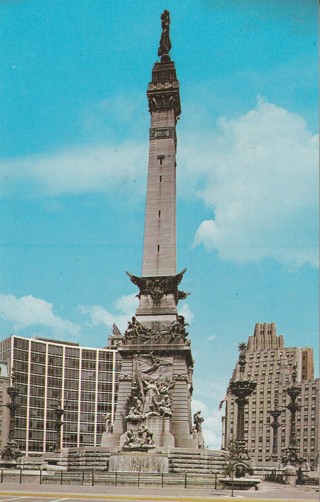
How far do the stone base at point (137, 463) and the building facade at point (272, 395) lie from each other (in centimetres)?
8700

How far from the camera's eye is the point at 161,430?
4519 centimetres

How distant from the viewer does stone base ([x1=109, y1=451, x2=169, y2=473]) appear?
123ft

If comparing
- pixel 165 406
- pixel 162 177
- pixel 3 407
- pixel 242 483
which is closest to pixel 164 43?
pixel 162 177

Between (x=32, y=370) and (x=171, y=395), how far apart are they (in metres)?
70.8

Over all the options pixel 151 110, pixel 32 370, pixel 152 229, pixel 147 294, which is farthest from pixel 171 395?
pixel 32 370

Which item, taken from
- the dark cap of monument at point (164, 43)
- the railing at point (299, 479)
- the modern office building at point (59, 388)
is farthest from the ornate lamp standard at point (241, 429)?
the modern office building at point (59, 388)

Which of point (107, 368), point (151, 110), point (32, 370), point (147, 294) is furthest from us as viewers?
point (107, 368)

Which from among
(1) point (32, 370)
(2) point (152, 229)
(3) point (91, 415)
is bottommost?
(3) point (91, 415)

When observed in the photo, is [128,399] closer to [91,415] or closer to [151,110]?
[151,110]

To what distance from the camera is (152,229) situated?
174 ft

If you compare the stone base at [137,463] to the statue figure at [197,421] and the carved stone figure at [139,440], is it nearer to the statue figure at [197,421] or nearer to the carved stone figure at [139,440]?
the carved stone figure at [139,440]

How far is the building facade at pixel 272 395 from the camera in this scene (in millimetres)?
126438

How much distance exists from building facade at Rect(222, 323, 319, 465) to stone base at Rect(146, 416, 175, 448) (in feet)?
263

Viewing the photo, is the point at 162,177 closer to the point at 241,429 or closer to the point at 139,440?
the point at 139,440
